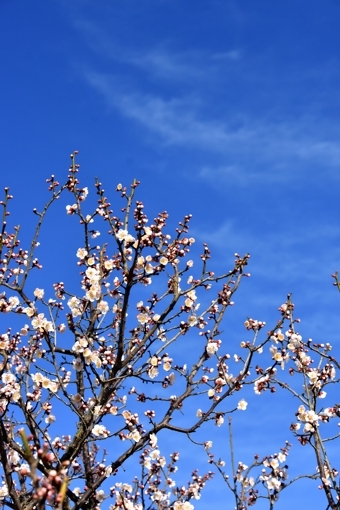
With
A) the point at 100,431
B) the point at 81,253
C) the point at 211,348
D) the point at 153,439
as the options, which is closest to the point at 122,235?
the point at 81,253

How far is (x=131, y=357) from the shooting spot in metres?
6.33

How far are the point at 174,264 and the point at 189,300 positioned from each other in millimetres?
541

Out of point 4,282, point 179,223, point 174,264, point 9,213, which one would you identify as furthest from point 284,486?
point 9,213

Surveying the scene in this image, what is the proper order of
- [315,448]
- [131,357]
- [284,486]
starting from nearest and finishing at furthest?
[315,448], [131,357], [284,486]

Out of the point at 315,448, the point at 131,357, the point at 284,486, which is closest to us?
the point at 315,448

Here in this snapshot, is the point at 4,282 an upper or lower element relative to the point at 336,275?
upper

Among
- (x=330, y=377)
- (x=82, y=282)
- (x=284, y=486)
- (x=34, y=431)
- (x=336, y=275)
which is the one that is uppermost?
(x=82, y=282)

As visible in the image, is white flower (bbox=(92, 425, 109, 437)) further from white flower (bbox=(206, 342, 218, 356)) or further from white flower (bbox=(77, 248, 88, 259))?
white flower (bbox=(77, 248, 88, 259))

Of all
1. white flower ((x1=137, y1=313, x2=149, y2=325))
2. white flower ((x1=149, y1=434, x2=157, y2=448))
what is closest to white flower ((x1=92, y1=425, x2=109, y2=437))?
white flower ((x1=149, y1=434, x2=157, y2=448))

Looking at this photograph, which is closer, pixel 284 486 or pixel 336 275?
pixel 336 275

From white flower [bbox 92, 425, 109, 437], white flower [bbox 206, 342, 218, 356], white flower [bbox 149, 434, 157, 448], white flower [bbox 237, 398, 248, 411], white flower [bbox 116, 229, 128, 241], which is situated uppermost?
white flower [bbox 116, 229, 128, 241]

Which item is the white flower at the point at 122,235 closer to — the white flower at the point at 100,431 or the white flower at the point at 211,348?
the white flower at the point at 211,348

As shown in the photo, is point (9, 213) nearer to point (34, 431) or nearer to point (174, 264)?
point (174, 264)

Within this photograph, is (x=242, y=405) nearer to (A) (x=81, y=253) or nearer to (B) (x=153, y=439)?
(B) (x=153, y=439)
